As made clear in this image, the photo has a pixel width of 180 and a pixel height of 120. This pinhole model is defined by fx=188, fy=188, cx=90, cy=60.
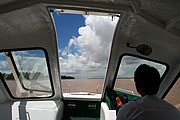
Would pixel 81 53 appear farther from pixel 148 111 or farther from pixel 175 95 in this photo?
pixel 148 111

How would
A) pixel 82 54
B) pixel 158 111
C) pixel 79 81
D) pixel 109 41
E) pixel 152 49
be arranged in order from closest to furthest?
pixel 158 111, pixel 152 49, pixel 109 41, pixel 82 54, pixel 79 81

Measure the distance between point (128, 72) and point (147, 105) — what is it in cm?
242

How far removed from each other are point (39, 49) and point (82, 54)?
2.77 feet

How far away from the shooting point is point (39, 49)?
3084 millimetres

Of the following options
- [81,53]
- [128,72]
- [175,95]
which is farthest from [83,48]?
[175,95]

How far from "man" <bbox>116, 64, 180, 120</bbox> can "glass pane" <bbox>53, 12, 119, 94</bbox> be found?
1.52m

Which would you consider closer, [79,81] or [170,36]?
[170,36]

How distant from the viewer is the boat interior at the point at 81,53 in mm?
2086

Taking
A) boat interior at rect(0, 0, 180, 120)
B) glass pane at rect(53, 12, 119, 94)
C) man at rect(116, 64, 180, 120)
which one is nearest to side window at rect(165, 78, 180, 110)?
boat interior at rect(0, 0, 180, 120)

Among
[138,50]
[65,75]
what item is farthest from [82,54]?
[138,50]

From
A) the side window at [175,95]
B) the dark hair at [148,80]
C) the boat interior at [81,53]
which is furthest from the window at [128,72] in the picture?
the dark hair at [148,80]

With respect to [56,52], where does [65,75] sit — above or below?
below

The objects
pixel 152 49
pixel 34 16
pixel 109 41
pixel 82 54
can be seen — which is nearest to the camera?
pixel 34 16

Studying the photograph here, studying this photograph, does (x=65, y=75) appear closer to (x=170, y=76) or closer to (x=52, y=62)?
(x=52, y=62)
